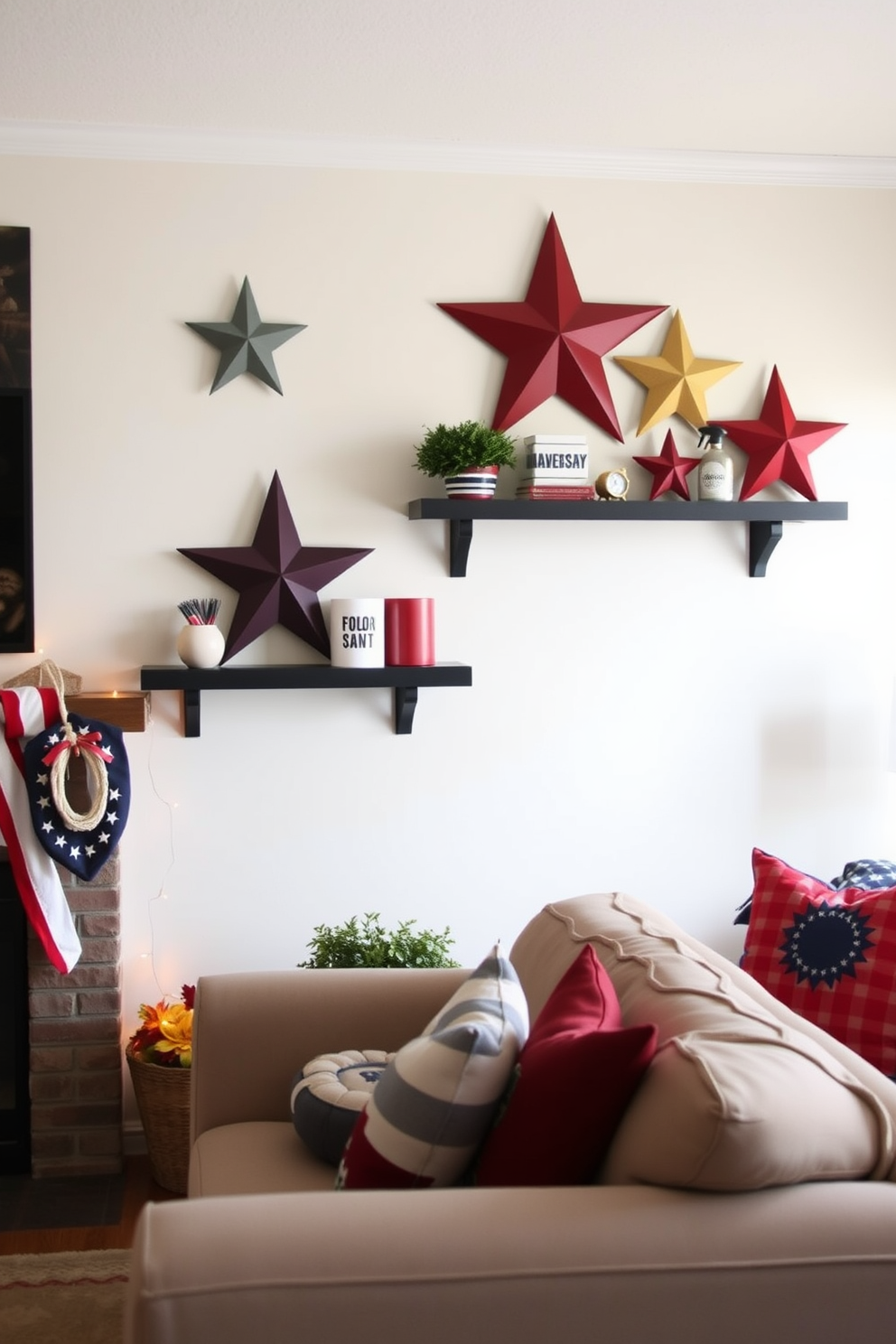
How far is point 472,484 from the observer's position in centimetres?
307

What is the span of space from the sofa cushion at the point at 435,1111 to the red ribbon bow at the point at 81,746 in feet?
5.06

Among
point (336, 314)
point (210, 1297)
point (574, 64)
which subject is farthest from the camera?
point (336, 314)

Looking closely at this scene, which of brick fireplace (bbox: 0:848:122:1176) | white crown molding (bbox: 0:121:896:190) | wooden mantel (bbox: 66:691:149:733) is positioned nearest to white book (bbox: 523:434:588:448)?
white crown molding (bbox: 0:121:896:190)

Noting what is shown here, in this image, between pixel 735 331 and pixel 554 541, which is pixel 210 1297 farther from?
pixel 735 331

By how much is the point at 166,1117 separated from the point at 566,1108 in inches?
67.8

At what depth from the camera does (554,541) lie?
329 cm

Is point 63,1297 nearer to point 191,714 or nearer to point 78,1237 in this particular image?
point 78,1237

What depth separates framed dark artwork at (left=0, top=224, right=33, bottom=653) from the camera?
9.95 feet

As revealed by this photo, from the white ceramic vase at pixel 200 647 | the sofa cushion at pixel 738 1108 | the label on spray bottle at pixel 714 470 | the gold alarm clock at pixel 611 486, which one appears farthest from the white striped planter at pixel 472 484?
the sofa cushion at pixel 738 1108

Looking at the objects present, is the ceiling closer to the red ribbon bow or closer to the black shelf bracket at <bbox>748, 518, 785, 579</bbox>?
the black shelf bracket at <bbox>748, 518, 785, 579</bbox>

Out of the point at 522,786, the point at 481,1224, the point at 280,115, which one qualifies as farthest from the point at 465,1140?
the point at 280,115

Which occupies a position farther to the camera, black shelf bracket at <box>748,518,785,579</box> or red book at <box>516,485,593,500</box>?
black shelf bracket at <box>748,518,785,579</box>

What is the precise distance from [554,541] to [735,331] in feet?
2.45

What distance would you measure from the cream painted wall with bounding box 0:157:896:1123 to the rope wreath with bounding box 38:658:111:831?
0.84 ft
